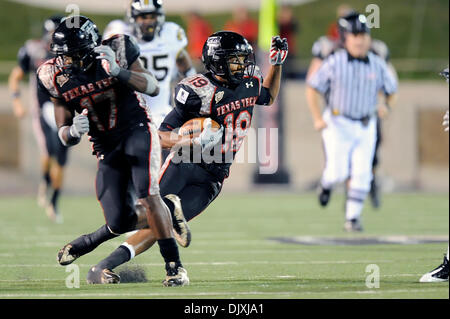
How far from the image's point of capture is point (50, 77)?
5.54m

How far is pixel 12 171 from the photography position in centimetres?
1401

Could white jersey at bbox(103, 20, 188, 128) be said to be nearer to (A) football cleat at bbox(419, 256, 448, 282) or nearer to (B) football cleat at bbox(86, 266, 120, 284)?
(B) football cleat at bbox(86, 266, 120, 284)

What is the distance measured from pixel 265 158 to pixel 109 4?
4317mm

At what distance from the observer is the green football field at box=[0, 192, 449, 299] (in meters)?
4.95

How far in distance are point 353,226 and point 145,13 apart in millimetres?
2727

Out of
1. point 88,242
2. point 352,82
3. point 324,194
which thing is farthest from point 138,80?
point 324,194

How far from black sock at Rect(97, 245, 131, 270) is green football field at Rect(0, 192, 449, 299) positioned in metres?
0.16

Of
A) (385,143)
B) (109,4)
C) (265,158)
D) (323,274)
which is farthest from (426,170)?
(323,274)

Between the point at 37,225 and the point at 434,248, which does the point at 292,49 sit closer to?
the point at 37,225

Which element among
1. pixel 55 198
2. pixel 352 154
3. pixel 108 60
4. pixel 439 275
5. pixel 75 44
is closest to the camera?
pixel 439 275

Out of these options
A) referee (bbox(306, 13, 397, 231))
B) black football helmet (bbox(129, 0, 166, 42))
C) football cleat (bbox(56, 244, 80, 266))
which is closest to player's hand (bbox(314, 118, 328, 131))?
referee (bbox(306, 13, 397, 231))

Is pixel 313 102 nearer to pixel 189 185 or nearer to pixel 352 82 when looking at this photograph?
pixel 352 82

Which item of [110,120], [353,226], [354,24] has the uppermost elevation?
[354,24]

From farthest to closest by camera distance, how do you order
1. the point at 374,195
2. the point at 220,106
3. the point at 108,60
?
the point at 374,195
the point at 220,106
the point at 108,60
